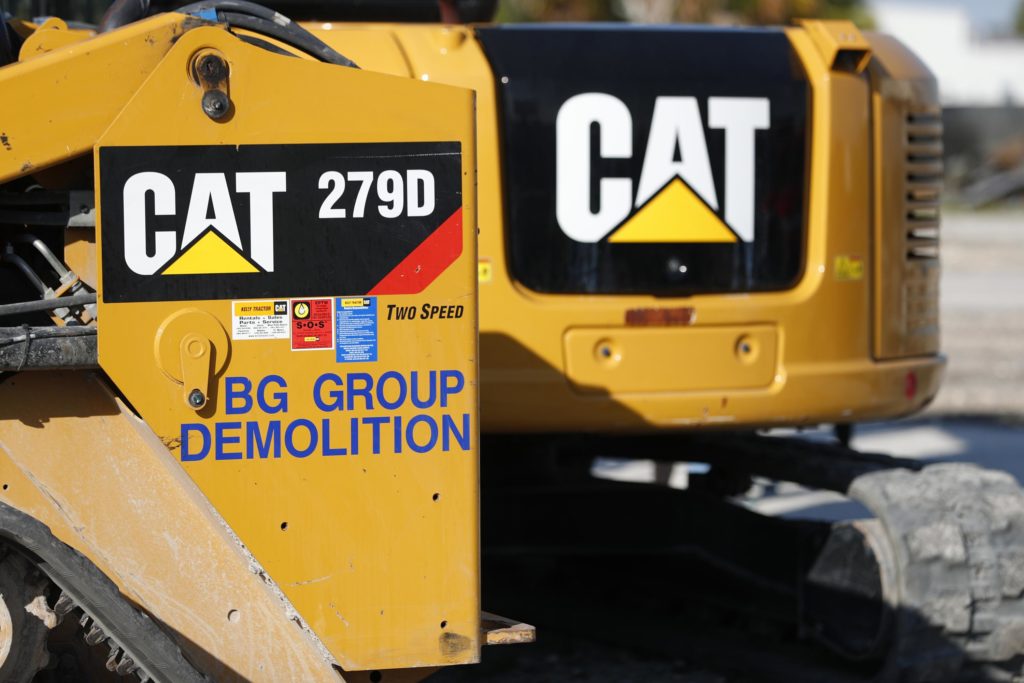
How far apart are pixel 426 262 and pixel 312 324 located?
299mm

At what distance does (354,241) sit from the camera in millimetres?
3207

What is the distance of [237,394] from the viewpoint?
315 centimetres

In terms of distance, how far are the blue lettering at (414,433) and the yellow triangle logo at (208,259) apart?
0.53 m

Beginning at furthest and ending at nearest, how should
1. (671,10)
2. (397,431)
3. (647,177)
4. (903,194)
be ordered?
1. (671,10)
2. (903,194)
3. (647,177)
4. (397,431)

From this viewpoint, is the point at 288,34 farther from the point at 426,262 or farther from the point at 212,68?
the point at 426,262

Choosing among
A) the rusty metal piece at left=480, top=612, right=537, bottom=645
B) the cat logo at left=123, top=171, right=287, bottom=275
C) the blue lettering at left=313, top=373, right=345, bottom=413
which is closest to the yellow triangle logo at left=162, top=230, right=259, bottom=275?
the cat logo at left=123, top=171, right=287, bottom=275

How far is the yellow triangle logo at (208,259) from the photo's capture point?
3.11m

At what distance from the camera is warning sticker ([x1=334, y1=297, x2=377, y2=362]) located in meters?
3.20

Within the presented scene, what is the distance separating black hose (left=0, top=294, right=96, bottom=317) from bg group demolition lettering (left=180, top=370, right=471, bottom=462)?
1.23 ft

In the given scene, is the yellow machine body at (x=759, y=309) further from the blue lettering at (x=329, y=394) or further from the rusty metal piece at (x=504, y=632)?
the blue lettering at (x=329, y=394)

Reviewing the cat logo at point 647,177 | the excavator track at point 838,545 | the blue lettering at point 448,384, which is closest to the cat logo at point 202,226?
the blue lettering at point 448,384

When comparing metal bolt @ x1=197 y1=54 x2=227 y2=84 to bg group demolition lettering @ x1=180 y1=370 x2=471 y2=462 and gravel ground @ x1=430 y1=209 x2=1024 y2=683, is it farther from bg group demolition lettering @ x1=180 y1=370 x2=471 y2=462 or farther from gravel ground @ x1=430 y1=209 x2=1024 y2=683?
gravel ground @ x1=430 y1=209 x2=1024 y2=683

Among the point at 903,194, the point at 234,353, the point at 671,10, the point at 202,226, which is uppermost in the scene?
the point at 671,10

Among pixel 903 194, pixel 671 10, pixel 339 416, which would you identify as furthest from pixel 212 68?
pixel 671 10
